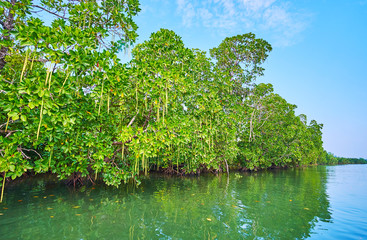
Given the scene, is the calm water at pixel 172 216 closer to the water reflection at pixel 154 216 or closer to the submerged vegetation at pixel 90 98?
the water reflection at pixel 154 216

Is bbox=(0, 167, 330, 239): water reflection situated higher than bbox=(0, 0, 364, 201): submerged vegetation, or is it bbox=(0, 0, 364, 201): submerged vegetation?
bbox=(0, 0, 364, 201): submerged vegetation

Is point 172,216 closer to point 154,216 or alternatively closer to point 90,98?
point 154,216

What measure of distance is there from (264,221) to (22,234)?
18.9 ft

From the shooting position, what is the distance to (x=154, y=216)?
564 cm

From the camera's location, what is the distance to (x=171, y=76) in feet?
27.1

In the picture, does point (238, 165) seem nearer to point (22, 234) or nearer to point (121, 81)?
point (121, 81)

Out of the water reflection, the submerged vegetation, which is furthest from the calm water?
the submerged vegetation

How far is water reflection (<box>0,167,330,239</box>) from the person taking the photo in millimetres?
4491

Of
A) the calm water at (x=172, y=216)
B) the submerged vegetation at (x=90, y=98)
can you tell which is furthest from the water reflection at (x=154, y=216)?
the submerged vegetation at (x=90, y=98)

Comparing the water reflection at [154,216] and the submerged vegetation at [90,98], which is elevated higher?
the submerged vegetation at [90,98]

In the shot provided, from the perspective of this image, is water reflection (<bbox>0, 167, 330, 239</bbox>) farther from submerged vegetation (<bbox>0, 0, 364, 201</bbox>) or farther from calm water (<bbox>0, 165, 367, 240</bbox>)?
submerged vegetation (<bbox>0, 0, 364, 201</bbox>)

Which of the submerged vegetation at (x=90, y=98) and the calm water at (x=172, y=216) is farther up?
the submerged vegetation at (x=90, y=98)

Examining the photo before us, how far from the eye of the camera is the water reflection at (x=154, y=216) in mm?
4491

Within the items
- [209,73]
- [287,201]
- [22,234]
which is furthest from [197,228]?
[209,73]
